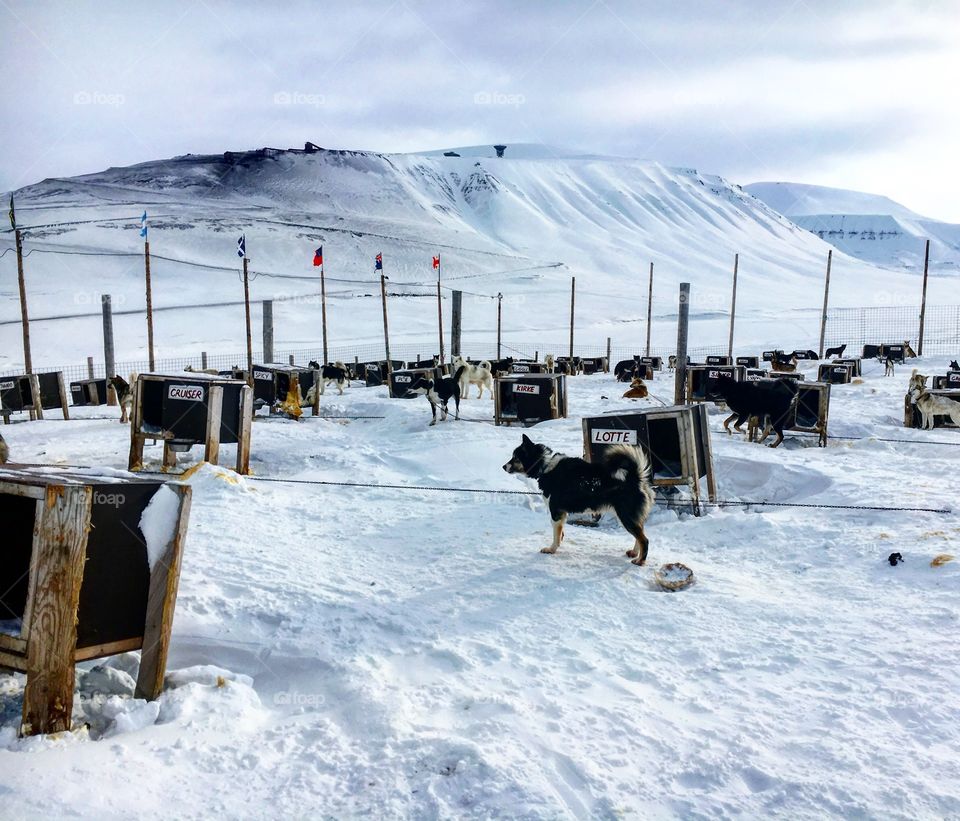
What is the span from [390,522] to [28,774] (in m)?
4.81

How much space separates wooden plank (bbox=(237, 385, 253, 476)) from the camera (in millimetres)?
10266

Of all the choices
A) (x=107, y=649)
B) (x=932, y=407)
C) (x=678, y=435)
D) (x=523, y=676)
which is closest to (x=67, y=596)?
(x=107, y=649)

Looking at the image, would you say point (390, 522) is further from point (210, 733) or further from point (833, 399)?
point (833, 399)

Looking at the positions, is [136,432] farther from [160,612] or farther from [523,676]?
[523,676]

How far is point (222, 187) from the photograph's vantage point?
424 ft

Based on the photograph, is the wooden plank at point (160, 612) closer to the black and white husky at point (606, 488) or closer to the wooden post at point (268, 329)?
the black and white husky at point (606, 488)

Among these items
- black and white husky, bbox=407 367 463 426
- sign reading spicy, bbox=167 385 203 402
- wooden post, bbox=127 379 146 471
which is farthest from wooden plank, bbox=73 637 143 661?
black and white husky, bbox=407 367 463 426

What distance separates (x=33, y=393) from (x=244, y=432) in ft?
30.2

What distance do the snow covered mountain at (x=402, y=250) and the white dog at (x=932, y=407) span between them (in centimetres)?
3992

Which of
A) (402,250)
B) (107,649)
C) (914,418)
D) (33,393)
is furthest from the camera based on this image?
(402,250)

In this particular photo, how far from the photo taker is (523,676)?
438 cm

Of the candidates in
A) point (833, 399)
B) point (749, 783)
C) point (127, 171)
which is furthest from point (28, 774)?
point (127, 171)

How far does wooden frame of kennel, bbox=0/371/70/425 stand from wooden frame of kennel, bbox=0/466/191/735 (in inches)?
552

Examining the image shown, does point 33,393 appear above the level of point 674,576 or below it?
above
